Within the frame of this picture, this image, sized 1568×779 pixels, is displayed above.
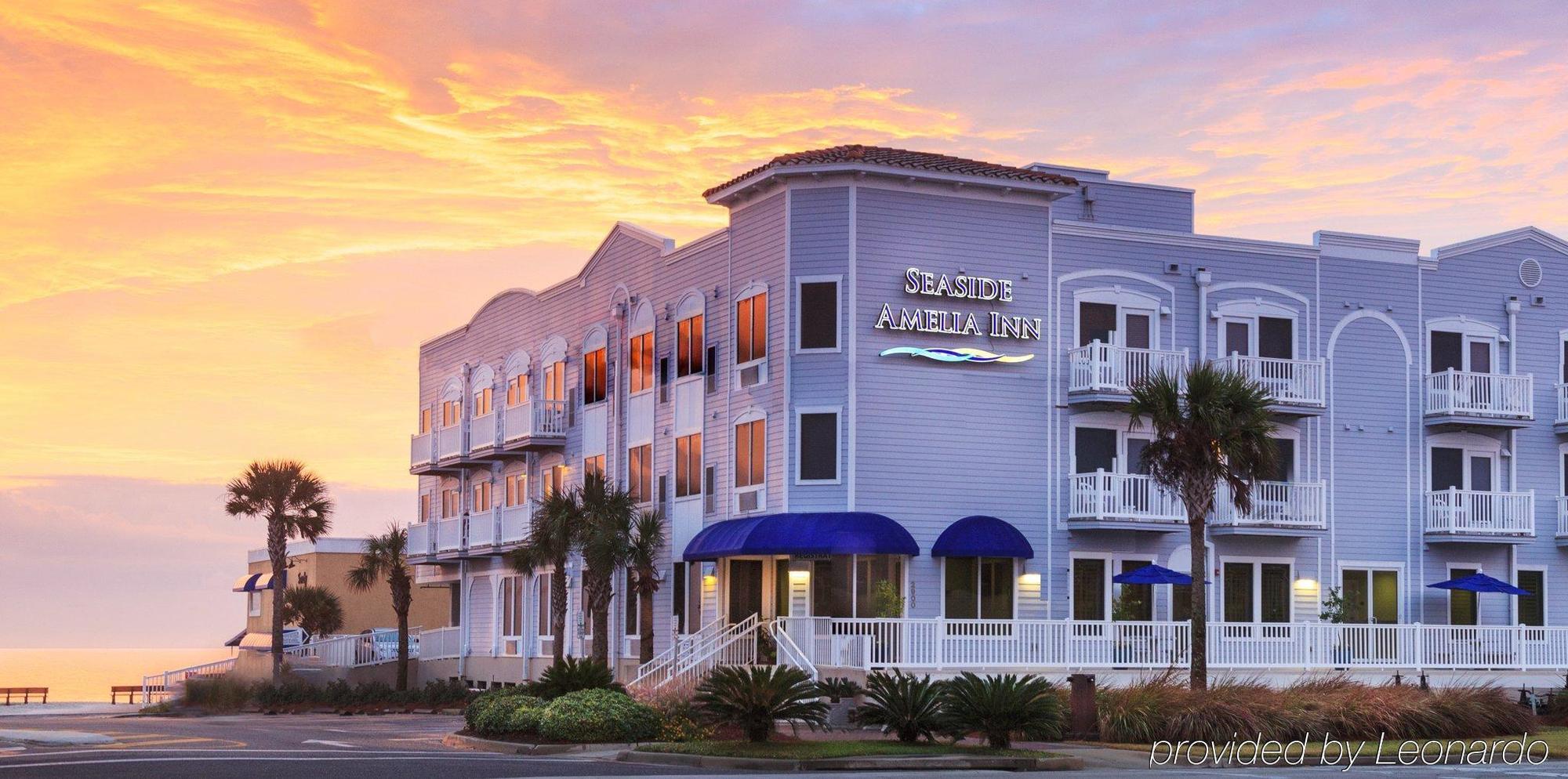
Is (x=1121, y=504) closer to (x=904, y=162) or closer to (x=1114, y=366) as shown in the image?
(x=1114, y=366)

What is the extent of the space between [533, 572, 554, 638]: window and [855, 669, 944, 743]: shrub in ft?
78.6

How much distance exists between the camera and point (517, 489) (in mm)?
58250

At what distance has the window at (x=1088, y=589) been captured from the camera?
4409cm

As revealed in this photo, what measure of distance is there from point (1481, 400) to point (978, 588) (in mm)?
14766

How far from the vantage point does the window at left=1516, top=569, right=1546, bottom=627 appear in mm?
48438

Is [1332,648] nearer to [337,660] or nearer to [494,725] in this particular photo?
[494,725]

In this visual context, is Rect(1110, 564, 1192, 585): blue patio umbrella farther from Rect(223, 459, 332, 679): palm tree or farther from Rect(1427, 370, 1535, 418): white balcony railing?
Rect(223, 459, 332, 679): palm tree

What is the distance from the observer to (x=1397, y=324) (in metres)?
48.1

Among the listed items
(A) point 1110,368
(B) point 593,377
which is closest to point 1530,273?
(A) point 1110,368

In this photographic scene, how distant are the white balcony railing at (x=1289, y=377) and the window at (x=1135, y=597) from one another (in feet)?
16.8

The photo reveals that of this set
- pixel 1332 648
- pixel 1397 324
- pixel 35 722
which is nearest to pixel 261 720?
pixel 35 722

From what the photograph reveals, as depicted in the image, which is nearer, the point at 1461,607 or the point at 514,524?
the point at 1461,607

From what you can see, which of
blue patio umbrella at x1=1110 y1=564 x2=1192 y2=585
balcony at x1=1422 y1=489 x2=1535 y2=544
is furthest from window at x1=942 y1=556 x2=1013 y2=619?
balcony at x1=1422 y1=489 x2=1535 y2=544

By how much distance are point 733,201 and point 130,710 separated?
3144cm
